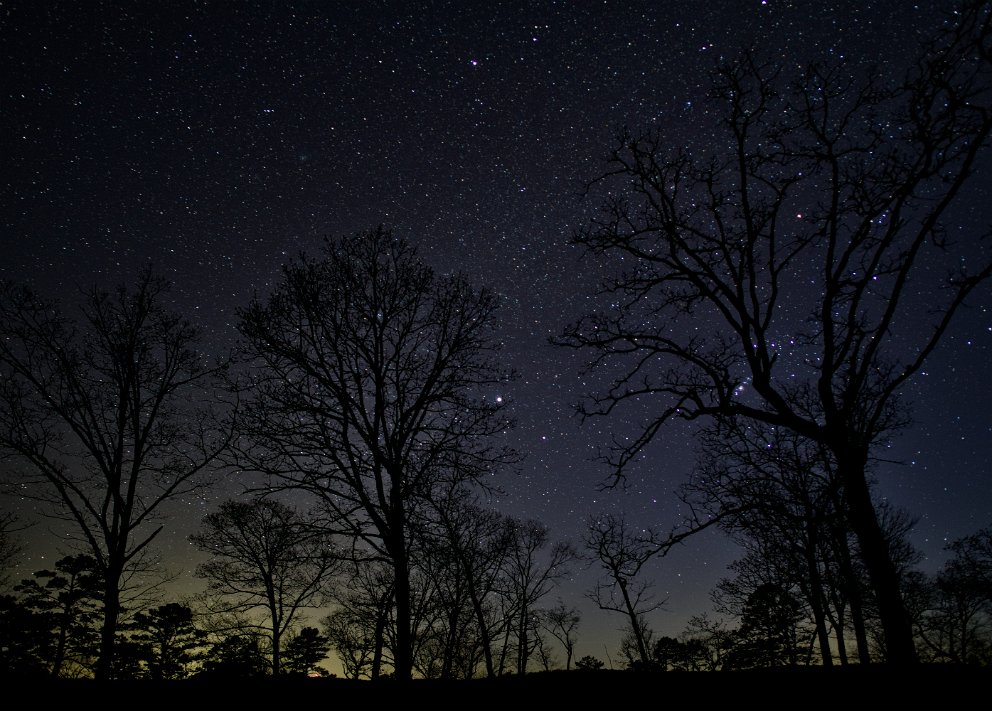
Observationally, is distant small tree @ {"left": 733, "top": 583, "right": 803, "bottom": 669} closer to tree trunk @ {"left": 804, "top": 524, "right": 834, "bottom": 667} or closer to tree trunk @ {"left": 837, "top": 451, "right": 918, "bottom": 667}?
tree trunk @ {"left": 804, "top": 524, "right": 834, "bottom": 667}

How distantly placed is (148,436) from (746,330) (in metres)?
13.7

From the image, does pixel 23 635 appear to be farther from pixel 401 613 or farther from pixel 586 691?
pixel 586 691

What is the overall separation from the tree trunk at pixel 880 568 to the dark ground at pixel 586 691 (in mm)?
1406

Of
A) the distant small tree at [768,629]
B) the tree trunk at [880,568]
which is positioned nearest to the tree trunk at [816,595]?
the distant small tree at [768,629]

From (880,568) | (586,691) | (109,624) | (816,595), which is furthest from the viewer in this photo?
(816,595)

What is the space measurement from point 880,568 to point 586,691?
442 cm

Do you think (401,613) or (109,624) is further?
(109,624)

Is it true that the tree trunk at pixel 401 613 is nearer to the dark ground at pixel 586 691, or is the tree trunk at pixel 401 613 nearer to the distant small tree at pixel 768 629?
the dark ground at pixel 586 691

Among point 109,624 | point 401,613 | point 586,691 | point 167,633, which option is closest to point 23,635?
point 167,633

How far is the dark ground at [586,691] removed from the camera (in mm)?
3568

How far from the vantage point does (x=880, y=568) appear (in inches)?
239

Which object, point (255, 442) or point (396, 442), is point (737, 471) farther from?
point (255, 442)

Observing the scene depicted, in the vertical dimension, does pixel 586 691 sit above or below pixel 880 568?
below

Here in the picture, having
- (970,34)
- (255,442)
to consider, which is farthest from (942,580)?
(255,442)
